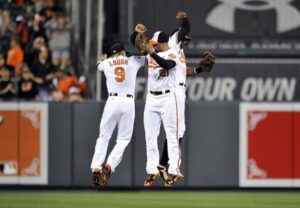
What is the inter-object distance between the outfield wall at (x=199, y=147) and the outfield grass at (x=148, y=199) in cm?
38

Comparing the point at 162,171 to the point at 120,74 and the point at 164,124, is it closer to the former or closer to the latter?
the point at 164,124

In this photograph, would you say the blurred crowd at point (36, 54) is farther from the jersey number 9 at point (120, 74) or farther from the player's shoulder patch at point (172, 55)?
the player's shoulder patch at point (172, 55)

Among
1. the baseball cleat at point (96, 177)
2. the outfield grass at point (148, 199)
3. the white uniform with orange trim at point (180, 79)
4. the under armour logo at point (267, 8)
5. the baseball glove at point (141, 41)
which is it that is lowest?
the outfield grass at point (148, 199)

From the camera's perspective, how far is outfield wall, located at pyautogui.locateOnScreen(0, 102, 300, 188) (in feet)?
62.5

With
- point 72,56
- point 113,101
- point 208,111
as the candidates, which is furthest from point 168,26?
point 113,101

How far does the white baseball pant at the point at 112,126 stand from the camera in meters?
16.2

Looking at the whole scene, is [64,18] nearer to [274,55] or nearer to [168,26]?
[168,26]

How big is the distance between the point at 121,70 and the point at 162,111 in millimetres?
787

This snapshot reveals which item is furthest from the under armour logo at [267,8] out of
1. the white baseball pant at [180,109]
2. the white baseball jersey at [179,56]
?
the white baseball pant at [180,109]

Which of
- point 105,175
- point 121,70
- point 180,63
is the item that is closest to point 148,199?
point 105,175

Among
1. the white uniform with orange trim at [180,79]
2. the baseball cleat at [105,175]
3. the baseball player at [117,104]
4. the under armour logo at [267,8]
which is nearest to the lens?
the white uniform with orange trim at [180,79]

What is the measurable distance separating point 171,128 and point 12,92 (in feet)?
16.7

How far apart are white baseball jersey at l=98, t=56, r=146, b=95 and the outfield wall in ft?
8.99

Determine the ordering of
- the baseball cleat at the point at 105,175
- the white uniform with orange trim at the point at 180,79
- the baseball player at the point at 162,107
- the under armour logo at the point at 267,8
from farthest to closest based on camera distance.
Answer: the under armour logo at the point at 267,8, the baseball cleat at the point at 105,175, the white uniform with orange trim at the point at 180,79, the baseball player at the point at 162,107
